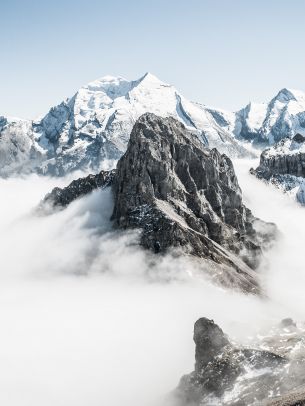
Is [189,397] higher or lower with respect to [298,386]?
lower

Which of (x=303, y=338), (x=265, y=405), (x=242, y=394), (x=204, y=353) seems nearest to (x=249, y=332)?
(x=303, y=338)

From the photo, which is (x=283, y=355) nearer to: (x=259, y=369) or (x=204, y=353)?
(x=259, y=369)

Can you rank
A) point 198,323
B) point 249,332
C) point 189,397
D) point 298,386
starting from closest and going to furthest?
point 298,386 → point 189,397 → point 198,323 → point 249,332

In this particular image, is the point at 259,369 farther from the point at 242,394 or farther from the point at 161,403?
the point at 161,403

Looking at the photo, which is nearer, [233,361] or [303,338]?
[233,361]

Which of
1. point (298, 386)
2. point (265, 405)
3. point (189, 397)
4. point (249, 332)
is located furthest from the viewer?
point (249, 332)

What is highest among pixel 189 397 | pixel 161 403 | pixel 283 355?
pixel 283 355
